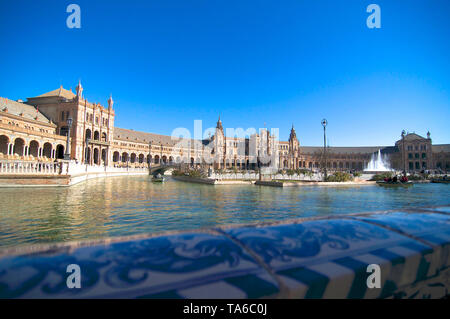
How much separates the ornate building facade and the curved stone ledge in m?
27.8

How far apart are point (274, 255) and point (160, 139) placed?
95265 millimetres

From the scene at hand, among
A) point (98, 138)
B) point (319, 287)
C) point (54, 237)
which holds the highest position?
point (98, 138)

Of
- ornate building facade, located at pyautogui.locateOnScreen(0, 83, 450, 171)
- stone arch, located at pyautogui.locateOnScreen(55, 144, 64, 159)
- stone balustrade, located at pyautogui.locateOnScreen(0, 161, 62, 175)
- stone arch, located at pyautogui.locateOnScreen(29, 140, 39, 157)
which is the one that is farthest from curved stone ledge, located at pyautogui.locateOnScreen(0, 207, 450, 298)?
stone arch, located at pyautogui.locateOnScreen(55, 144, 64, 159)

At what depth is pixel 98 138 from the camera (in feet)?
209

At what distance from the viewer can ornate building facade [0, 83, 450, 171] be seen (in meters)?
46.3

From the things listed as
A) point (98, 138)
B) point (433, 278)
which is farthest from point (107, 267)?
point (98, 138)

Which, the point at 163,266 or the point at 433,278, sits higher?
the point at 163,266

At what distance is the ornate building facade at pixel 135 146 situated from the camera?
4634cm

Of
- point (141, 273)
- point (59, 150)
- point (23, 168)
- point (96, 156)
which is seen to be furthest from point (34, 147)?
point (141, 273)

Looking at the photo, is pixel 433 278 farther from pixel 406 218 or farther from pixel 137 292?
pixel 137 292

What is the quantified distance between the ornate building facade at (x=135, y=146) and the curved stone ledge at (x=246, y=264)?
27.8 meters

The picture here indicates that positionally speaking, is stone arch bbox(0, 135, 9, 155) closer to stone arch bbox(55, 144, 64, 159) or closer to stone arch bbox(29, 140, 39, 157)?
stone arch bbox(29, 140, 39, 157)

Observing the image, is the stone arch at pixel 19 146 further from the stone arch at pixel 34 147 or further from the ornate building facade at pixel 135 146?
the stone arch at pixel 34 147

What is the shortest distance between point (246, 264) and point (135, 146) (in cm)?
8425
